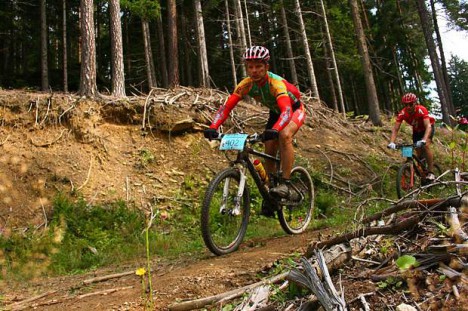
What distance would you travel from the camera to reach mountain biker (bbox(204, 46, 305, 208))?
468cm

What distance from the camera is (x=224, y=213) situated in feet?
14.5

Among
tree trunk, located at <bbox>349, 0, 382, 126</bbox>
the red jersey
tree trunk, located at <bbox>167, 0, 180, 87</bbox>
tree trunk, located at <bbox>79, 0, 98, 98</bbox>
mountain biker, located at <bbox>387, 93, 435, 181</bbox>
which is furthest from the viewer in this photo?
tree trunk, located at <bbox>349, 0, 382, 126</bbox>

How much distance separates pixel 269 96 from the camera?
507cm

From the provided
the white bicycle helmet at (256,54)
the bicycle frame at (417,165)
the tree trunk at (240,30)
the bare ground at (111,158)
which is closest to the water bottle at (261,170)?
the bare ground at (111,158)

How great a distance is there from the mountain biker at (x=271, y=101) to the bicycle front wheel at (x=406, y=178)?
149 inches

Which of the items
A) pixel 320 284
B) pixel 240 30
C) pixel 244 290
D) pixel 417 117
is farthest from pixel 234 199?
pixel 240 30

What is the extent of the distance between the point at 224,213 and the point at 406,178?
5415mm

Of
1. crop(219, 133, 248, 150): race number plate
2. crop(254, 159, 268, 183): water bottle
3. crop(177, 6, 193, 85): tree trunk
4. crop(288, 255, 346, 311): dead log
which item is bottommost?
crop(288, 255, 346, 311): dead log

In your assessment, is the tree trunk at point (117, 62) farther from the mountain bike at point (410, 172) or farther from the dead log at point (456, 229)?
the dead log at point (456, 229)

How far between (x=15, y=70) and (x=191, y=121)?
21.2 meters

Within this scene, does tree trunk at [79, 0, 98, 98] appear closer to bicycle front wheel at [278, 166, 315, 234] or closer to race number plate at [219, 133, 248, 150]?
bicycle front wheel at [278, 166, 315, 234]

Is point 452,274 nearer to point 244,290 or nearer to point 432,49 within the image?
point 244,290

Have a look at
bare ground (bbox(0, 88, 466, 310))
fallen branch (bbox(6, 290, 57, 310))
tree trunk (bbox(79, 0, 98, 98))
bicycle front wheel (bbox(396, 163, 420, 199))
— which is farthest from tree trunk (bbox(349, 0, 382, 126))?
fallen branch (bbox(6, 290, 57, 310))

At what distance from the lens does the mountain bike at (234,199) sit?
4188 mm
